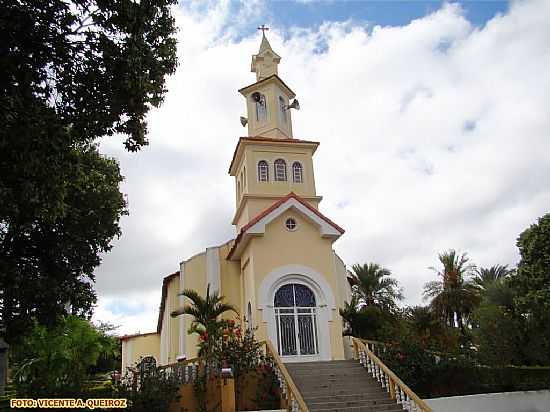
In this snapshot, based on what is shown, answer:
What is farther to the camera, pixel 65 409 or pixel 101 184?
pixel 101 184

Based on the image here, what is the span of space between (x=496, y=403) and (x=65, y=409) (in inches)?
513

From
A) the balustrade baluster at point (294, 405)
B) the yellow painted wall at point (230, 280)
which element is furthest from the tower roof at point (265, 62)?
the balustrade baluster at point (294, 405)

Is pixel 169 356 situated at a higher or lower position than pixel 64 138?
lower

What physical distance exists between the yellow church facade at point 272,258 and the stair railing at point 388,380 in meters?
2.39

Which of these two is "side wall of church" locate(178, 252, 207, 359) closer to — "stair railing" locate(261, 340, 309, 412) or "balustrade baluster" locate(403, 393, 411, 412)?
"stair railing" locate(261, 340, 309, 412)

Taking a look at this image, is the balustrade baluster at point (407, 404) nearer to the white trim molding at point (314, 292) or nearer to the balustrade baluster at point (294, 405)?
the balustrade baluster at point (294, 405)

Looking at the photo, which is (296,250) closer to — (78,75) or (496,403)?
(496,403)

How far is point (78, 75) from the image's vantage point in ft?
35.1

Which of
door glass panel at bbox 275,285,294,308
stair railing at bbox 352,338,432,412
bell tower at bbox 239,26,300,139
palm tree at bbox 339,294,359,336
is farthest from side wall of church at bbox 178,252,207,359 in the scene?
stair railing at bbox 352,338,432,412

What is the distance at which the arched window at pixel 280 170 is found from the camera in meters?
26.2

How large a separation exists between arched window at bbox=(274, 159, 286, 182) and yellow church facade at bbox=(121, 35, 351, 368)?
5 centimetres

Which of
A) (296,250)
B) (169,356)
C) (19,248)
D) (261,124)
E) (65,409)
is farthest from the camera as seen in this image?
(261,124)

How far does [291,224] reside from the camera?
21750mm

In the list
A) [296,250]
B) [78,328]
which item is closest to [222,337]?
[296,250]
